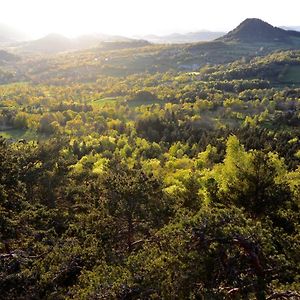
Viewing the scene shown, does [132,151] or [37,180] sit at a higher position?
[37,180]

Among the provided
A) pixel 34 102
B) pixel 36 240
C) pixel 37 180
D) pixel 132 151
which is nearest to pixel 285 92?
pixel 132 151

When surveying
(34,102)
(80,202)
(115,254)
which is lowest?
(34,102)

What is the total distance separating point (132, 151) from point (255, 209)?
84040mm

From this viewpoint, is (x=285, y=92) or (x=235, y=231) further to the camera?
(x=285, y=92)

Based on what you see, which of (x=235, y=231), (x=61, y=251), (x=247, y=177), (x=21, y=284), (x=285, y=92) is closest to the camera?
(x=235, y=231)

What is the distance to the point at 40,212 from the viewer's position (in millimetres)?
38250

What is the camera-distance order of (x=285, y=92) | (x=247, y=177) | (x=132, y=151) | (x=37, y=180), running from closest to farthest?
1. (x=247, y=177)
2. (x=37, y=180)
3. (x=132, y=151)
4. (x=285, y=92)

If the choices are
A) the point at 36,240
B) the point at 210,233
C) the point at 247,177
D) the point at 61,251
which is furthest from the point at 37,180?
the point at 210,233

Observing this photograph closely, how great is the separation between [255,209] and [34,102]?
582 feet

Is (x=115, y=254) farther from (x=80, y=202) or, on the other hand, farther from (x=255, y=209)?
(x=80, y=202)

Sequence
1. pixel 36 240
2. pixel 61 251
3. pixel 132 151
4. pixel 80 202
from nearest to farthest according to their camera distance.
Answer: pixel 61 251, pixel 36 240, pixel 80 202, pixel 132 151

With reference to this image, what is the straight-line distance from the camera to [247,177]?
121 ft

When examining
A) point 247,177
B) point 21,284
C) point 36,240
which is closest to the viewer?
point 21,284

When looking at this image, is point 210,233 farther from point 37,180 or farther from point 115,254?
point 37,180
